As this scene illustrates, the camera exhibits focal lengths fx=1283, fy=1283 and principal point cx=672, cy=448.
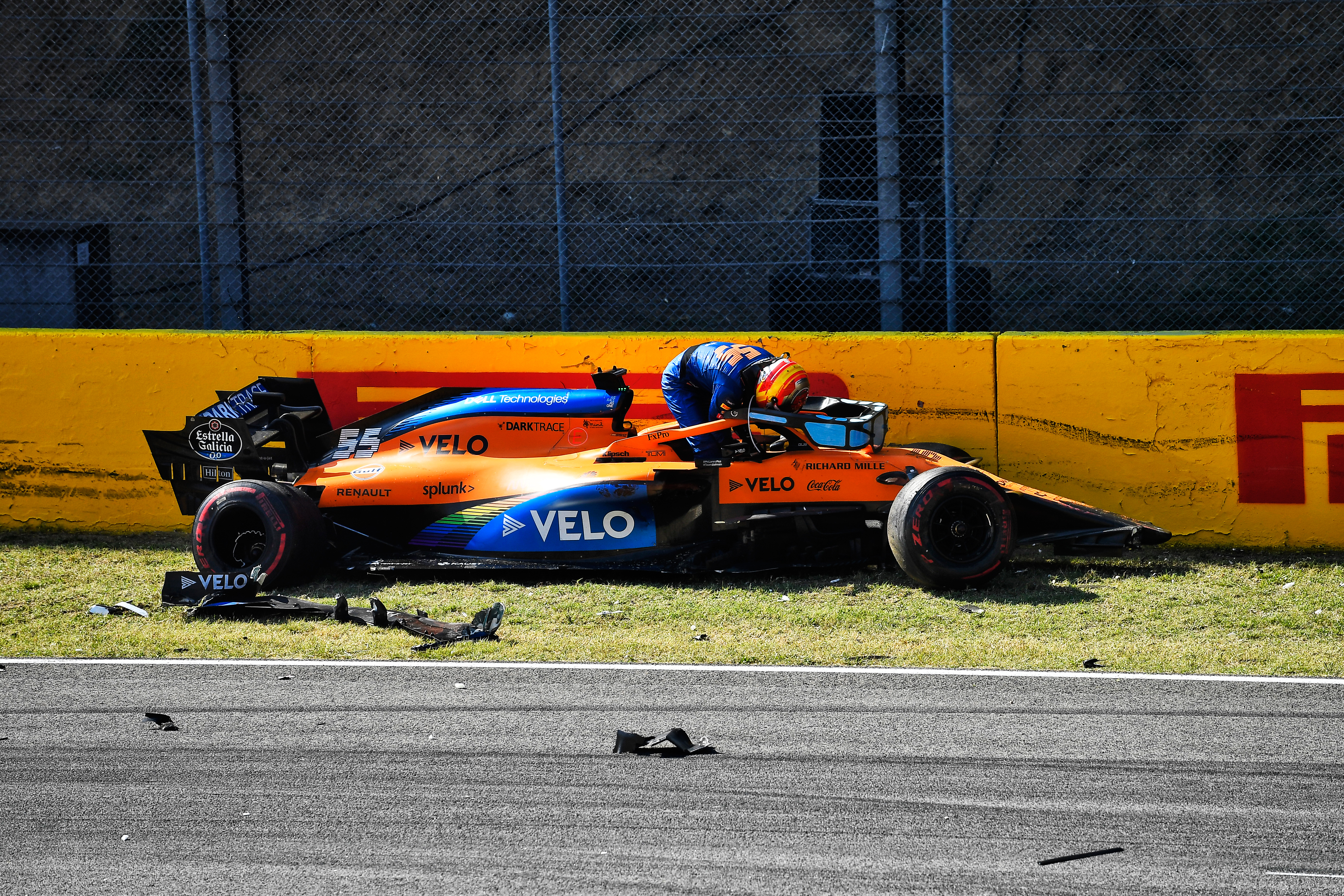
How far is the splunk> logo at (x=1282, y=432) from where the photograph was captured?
7457 millimetres

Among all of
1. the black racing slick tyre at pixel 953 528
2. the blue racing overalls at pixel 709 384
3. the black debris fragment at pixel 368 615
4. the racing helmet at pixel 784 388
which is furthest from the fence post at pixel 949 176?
the black debris fragment at pixel 368 615

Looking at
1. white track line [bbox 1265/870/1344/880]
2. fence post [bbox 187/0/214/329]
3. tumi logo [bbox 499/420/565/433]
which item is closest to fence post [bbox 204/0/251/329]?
fence post [bbox 187/0/214/329]

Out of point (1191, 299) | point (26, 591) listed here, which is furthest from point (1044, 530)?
point (1191, 299)

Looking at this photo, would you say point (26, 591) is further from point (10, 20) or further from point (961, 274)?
point (10, 20)

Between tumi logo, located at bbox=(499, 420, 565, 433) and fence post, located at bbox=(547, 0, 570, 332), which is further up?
fence post, located at bbox=(547, 0, 570, 332)

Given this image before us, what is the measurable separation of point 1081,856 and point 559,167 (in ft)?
19.2

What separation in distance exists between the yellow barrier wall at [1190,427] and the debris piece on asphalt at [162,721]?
16.5 ft

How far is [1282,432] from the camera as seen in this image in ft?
24.7

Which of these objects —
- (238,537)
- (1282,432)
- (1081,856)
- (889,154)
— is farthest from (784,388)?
(1081,856)

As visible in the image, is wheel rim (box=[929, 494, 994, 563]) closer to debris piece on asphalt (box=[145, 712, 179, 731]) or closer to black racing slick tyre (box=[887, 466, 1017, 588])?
black racing slick tyre (box=[887, 466, 1017, 588])

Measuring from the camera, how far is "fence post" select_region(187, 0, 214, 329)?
861cm

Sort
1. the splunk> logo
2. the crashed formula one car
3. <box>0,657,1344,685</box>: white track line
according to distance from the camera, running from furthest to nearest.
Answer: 1. the splunk> logo
2. the crashed formula one car
3. <box>0,657,1344,685</box>: white track line

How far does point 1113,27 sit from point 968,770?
16562 mm

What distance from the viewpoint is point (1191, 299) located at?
14.3m
